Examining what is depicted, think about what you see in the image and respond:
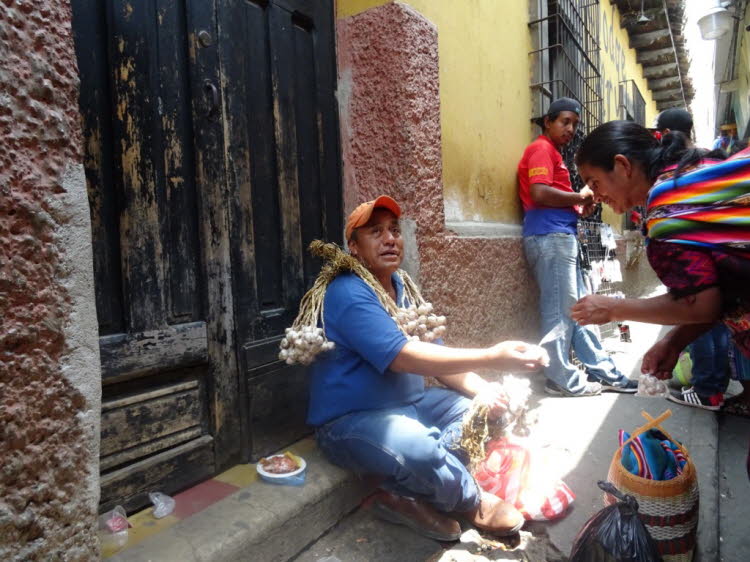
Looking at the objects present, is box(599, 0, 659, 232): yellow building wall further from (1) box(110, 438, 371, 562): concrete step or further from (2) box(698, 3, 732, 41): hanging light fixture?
(1) box(110, 438, 371, 562): concrete step

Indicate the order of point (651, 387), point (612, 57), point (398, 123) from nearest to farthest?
point (398, 123), point (651, 387), point (612, 57)

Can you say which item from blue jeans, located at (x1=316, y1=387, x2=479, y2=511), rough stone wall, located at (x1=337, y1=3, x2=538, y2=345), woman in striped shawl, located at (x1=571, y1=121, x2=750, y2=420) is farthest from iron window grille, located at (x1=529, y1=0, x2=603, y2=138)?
blue jeans, located at (x1=316, y1=387, x2=479, y2=511)

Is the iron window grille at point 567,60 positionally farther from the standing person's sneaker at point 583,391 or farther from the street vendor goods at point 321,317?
the street vendor goods at point 321,317

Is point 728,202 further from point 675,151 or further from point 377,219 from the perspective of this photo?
point 377,219

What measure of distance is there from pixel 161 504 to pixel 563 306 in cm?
305

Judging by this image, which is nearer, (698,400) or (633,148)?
(633,148)

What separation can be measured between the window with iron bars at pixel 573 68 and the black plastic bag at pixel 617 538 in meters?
3.06

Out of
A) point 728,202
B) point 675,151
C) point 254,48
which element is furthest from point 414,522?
point 254,48

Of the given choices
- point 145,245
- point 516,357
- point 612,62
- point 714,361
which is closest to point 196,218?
point 145,245

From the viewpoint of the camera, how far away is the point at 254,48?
230cm

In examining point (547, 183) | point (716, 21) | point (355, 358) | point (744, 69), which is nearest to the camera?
point (355, 358)

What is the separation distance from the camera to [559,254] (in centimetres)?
388

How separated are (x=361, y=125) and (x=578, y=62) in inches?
157

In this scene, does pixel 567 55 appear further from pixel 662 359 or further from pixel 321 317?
pixel 321 317
